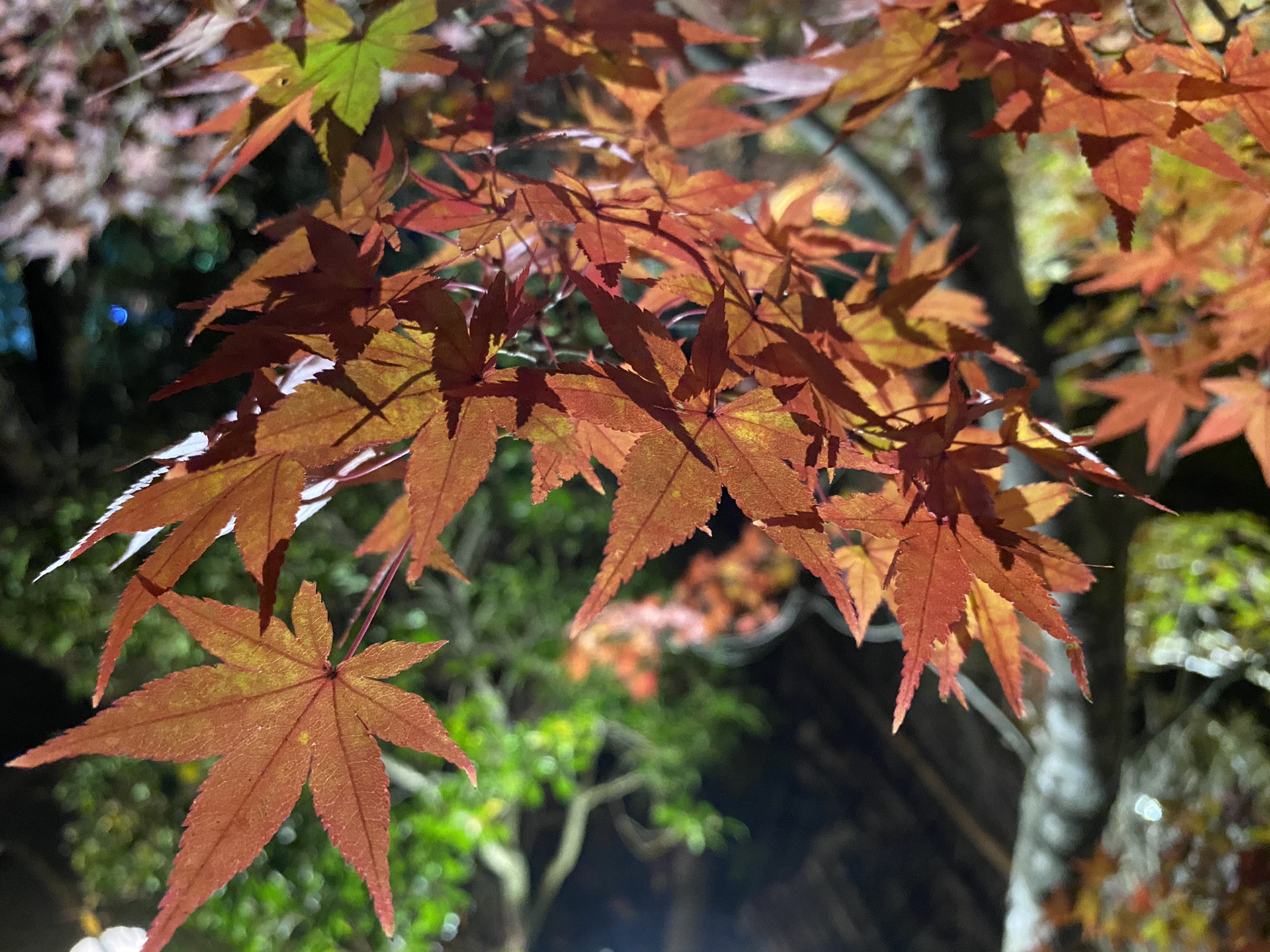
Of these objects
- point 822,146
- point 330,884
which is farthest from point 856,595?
point 330,884

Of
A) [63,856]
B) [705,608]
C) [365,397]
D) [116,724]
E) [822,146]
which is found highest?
[365,397]

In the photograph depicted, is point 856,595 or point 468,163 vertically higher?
point 468,163

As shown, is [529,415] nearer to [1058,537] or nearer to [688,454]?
[688,454]

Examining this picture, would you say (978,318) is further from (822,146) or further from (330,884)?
(330,884)

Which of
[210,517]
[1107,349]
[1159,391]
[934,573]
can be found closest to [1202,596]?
[1107,349]

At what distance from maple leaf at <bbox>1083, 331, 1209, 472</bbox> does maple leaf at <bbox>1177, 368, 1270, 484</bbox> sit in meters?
0.05

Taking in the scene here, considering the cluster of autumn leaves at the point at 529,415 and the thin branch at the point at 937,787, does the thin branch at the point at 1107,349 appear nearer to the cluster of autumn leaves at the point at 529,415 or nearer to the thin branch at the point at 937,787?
the cluster of autumn leaves at the point at 529,415

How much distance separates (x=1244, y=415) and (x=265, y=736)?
1.05 m

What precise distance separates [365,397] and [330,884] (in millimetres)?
2393

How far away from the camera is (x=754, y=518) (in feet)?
1.21

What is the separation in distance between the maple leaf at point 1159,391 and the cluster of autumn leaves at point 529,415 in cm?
51

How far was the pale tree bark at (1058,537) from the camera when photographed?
121 cm

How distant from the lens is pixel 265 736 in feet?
1.25

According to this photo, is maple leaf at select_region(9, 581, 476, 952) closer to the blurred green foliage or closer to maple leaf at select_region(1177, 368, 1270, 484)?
maple leaf at select_region(1177, 368, 1270, 484)
